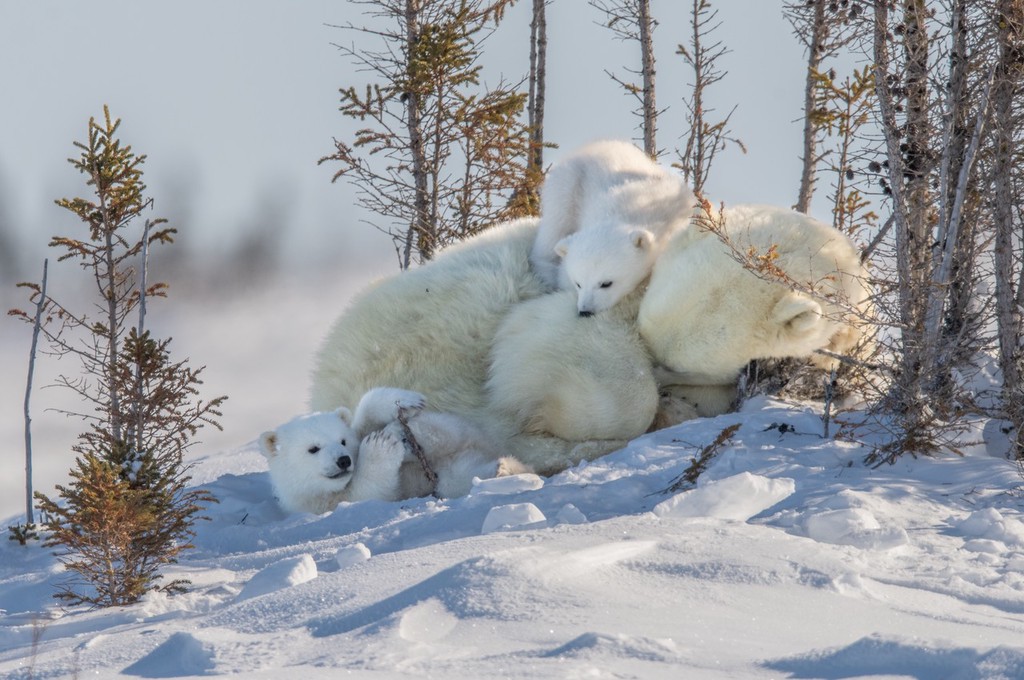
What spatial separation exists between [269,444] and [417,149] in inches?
211

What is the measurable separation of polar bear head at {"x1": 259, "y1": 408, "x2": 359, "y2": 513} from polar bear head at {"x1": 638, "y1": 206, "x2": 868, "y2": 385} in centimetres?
172

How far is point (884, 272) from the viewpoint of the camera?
218 inches

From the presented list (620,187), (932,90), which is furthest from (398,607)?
(620,187)

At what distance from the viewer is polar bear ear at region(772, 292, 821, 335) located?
543cm

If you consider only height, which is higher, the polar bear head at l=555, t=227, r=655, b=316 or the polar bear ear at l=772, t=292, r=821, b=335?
the polar bear head at l=555, t=227, r=655, b=316

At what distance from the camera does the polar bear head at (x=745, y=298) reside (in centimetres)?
557

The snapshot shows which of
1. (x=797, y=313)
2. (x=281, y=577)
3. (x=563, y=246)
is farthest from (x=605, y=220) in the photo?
(x=281, y=577)

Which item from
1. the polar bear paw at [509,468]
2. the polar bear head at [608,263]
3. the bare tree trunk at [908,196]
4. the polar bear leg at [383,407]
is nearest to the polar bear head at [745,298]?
the bare tree trunk at [908,196]

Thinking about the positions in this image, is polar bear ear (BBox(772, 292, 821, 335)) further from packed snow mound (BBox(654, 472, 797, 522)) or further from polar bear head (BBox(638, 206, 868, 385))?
packed snow mound (BBox(654, 472, 797, 522))

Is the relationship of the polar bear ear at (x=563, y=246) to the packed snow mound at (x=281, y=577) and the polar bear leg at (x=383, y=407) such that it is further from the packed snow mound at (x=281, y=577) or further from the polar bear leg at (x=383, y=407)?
the packed snow mound at (x=281, y=577)

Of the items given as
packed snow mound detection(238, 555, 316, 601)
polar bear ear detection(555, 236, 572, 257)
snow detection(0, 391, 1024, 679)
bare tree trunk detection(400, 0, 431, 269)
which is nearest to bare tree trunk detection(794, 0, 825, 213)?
bare tree trunk detection(400, 0, 431, 269)

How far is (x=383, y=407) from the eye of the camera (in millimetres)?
5750

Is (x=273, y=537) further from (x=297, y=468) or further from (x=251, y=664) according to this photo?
(x=251, y=664)

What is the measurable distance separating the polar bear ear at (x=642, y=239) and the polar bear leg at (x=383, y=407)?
164 centimetres
